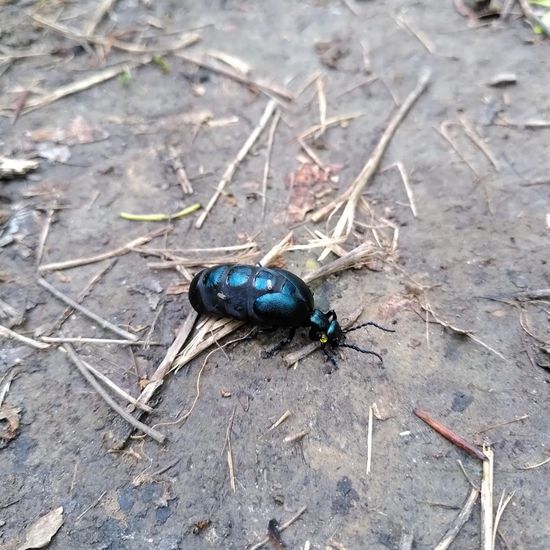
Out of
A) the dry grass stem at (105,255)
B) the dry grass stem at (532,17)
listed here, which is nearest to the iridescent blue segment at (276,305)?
the dry grass stem at (105,255)

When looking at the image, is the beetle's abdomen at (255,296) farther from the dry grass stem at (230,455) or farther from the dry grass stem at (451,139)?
the dry grass stem at (451,139)

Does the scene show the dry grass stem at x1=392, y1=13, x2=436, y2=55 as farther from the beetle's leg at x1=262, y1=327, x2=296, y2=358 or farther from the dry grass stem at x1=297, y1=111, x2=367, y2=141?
the beetle's leg at x1=262, y1=327, x2=296, y2=358

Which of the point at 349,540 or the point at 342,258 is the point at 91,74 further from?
the point at 349,540

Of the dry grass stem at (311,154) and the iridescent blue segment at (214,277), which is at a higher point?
the iridescent blue segment at (214,277)

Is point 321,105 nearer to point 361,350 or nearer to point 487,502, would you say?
point 361,350

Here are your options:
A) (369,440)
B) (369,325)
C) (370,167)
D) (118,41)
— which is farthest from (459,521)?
(118,41)

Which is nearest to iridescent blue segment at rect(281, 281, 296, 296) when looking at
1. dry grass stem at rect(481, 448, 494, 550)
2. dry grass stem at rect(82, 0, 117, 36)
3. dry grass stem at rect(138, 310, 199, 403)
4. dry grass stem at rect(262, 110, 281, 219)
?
dry grass stem at rect(138, 310, 199, 403)

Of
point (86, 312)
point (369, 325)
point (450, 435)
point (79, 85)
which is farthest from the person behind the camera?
point (79, 85)
